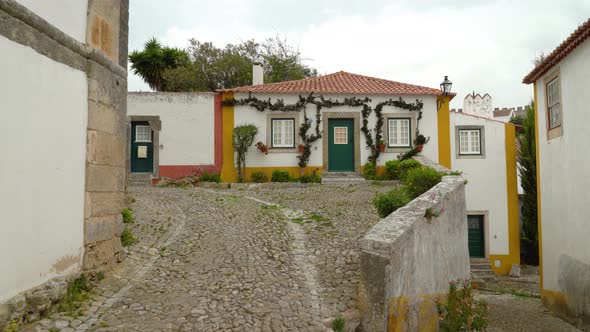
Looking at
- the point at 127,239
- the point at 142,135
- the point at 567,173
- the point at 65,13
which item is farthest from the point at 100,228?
the point at 142,135

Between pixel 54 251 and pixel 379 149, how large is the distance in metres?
11.7

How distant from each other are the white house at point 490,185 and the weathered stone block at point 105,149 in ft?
41.3

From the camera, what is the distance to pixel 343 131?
1449 cm

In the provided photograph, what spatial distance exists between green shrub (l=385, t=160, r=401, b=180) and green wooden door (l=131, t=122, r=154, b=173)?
8275 mm

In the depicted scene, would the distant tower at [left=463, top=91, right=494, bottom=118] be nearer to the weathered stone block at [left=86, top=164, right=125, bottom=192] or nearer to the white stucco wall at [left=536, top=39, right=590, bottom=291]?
the white stucco wall at [left=536, top=39, right=590, bottom=291]

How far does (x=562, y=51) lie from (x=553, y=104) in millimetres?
1523

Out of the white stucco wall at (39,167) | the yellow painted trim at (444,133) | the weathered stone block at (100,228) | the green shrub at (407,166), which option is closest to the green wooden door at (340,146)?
the green shrub at (407,166)

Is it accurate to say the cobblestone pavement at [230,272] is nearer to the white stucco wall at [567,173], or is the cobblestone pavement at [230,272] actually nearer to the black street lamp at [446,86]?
the white stucco wall at [567,173]

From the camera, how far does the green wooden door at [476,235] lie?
1474cm

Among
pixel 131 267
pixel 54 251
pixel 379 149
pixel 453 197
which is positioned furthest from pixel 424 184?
pixel 379 149

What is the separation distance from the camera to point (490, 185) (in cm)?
1473

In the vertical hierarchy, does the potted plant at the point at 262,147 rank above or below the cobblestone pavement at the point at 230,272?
above

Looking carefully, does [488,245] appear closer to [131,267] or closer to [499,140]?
[499,140]

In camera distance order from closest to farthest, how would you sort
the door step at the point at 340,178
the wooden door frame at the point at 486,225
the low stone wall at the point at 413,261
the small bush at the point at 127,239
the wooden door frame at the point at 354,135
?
1. the low stone wall at the point at 413,261
2. the small bush at the point at 127,239
3. the door step at the point at 340,178
4. the wooden door frame at the point at 354,135
5. the wooden door frame at the point at 486,225
